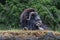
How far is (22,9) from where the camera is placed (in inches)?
492

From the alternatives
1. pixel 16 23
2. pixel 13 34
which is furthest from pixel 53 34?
pixel 16 23

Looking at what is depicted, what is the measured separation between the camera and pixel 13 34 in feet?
19.1

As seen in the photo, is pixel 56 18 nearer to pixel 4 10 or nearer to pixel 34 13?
pixel 4 10

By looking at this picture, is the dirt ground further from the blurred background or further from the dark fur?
the blurred background

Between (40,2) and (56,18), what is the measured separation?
105 cm

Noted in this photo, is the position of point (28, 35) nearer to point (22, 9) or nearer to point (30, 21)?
point (30, 21)

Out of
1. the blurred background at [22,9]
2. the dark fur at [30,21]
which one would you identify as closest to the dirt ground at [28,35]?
the dark fur at [30,21]

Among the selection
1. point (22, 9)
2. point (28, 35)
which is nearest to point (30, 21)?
point (28, 35)

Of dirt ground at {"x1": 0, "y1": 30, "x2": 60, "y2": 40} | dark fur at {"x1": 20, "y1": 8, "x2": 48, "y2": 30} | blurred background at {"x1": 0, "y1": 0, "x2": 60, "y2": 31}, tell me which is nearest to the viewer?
dirt ground at {"x1": 0, "y1": 30, "x2": 60, "y2": 40}

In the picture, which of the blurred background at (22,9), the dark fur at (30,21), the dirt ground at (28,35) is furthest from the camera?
the blurred background at (22,9)

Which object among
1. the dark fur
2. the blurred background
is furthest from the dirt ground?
the blurred background

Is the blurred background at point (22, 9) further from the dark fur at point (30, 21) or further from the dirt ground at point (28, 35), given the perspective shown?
the dirt ground at point (28, 35)

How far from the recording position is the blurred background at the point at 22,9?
1212cm

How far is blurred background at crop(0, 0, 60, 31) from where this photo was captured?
39.8ft
